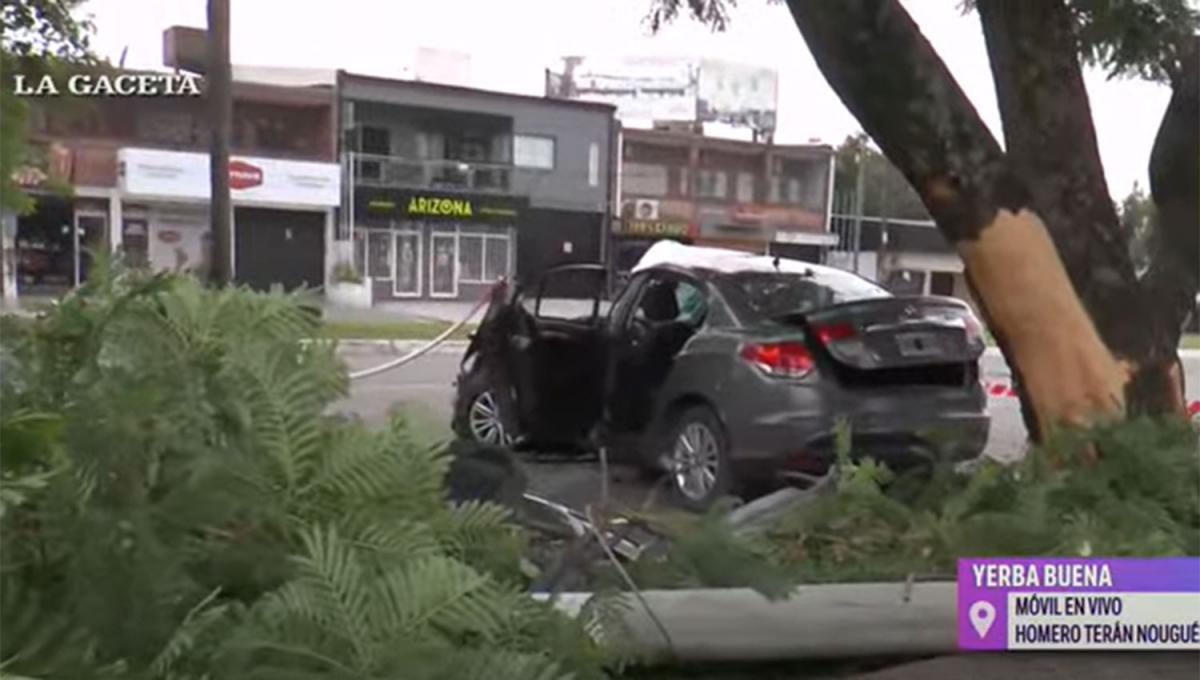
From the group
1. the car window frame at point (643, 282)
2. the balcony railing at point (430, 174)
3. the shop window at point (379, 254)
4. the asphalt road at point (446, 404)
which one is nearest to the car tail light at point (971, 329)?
the asphalt road at point (446, 404)

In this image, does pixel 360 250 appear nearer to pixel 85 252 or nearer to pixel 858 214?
pixel 858 214

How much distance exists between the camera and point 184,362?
2.43m

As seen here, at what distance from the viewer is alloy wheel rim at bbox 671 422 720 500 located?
259 inches

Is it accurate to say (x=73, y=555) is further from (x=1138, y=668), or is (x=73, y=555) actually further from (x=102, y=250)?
(x=1138, y=668)

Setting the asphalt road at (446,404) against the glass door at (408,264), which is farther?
the glass door at (408,264)

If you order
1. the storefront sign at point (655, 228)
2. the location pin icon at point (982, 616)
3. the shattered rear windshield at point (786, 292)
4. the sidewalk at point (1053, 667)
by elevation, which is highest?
the storefront sign at point (655, 228)

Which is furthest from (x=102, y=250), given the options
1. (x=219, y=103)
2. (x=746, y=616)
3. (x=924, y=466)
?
(x=219, y=103)

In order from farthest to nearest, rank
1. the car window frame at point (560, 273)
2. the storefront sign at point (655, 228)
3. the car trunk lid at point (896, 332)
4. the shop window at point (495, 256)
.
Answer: the storefront sign at point (655, 228) → the shop window at point (495, 256) → the car window frame at point (560, 273) → the car trunk lid at point (896, 332)

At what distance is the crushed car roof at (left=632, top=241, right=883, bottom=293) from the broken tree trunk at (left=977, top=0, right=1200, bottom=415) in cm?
219

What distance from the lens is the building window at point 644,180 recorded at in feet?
63.5

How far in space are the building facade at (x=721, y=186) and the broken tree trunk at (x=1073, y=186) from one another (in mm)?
9756

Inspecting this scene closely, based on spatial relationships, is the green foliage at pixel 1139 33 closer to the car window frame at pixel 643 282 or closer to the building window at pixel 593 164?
the car window frame at pixel 643 282

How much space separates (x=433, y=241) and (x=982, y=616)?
551 inches

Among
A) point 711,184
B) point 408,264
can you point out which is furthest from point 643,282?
point 711,184
